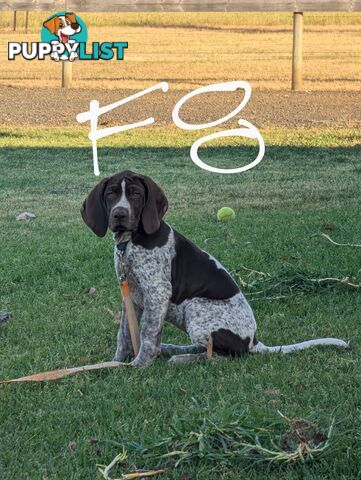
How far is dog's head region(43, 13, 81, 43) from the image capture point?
75.6 ft

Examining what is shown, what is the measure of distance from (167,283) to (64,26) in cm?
1851

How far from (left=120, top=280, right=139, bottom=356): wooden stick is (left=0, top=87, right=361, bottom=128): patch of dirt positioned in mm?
11254

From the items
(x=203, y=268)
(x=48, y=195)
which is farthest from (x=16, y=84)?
(x=203, y=268)

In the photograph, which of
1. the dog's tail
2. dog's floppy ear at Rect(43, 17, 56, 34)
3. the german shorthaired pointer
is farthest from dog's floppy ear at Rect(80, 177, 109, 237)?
dog's floppy ear at Rect(43, 17, 56, 34)

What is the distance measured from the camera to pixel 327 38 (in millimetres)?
33656

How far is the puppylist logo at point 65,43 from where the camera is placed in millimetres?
23062

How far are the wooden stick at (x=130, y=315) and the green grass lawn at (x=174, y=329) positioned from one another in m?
0.18

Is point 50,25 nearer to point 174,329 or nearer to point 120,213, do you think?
point 174,329

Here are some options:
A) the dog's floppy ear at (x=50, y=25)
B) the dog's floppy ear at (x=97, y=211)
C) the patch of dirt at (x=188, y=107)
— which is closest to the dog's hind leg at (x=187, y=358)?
the dog's floppy ear at (x=97, y=211)

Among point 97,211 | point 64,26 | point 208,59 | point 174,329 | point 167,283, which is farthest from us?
point 208,59

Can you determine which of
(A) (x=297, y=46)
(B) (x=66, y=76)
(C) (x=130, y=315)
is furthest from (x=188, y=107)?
(C) (x=130, y=315)

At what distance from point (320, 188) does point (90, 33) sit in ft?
71.1

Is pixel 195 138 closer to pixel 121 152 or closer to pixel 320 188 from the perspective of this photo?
pixel 121 152

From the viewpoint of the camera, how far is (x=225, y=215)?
30.7ft
